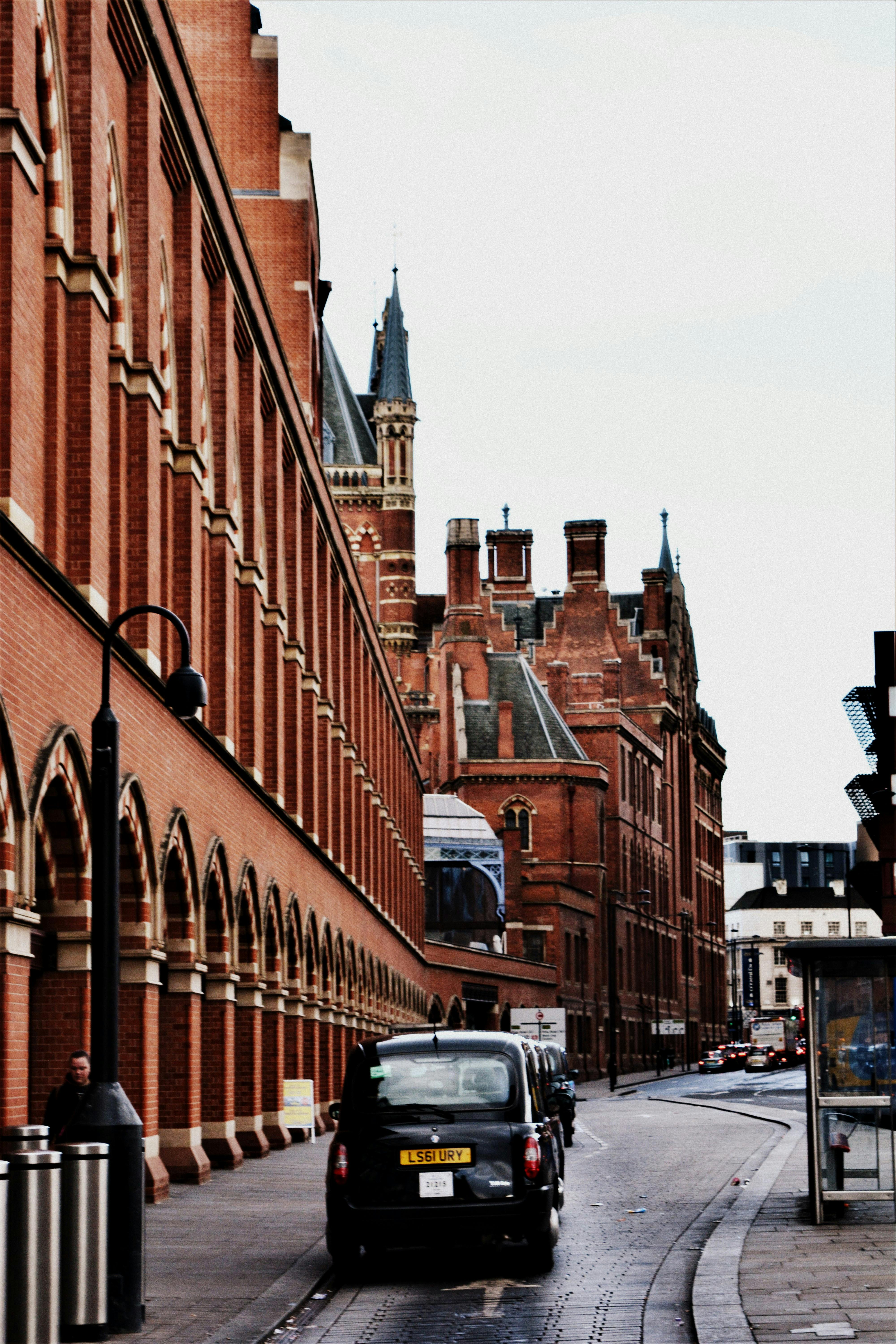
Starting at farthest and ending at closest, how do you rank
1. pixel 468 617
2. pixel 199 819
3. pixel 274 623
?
pixel 468 617 → pixel 274 623 → pixel 199 819

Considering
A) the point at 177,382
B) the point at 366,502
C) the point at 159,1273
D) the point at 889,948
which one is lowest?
the point at 159,1273

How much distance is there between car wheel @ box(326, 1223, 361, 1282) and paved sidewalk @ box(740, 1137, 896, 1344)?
100.0 inches

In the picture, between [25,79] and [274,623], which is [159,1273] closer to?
[25,79]

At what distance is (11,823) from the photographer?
1391 cm

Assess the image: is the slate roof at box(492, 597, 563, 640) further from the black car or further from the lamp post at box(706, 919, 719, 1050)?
the black car

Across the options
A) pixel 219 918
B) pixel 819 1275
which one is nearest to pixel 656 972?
pixel 219 918

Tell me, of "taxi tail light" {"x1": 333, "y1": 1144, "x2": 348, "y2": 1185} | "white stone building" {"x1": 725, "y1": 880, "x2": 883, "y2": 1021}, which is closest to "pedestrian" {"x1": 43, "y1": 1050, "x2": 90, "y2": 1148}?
"taxi tail light" {"x1": 333, "y1": 1144, "x2": 348, "y2": 1185}

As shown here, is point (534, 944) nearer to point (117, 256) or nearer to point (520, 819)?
point (520, 819)

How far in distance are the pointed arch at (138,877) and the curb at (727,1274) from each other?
Answer: 589cm

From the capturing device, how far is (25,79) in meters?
15.2

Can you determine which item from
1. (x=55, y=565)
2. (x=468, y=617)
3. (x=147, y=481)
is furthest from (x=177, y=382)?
(x=468, y=617)

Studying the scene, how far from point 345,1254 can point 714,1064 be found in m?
86.8

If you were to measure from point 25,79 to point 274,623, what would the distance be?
16313 millimetres

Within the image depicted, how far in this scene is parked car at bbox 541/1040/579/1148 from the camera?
87.7ft
